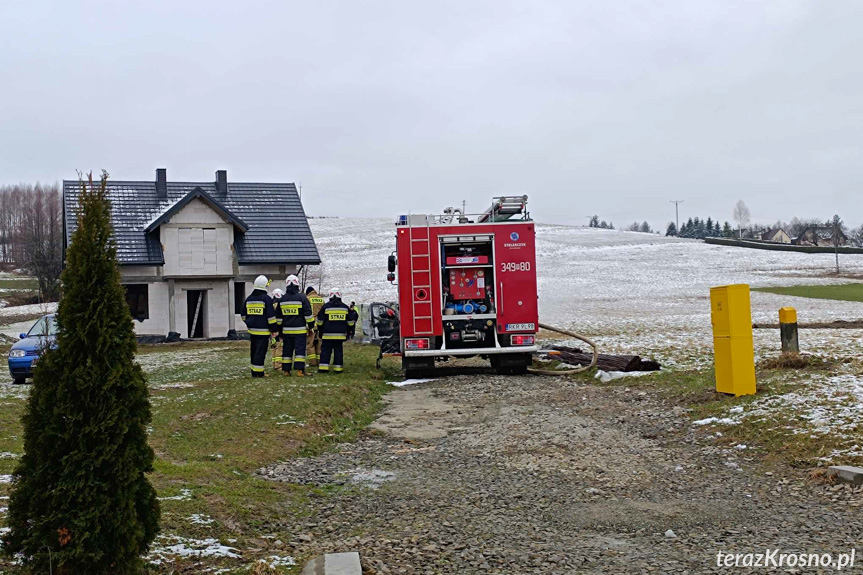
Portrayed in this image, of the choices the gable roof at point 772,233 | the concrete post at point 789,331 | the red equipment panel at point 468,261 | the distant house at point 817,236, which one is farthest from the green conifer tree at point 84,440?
the gable roof at point 772,233

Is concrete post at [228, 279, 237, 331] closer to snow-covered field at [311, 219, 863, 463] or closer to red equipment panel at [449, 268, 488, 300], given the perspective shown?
snow-covered field at [311, 219, 863, 463]

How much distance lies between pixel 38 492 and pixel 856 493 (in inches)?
239

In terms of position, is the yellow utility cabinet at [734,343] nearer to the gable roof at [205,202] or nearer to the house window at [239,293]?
the gable roof at [205,202]

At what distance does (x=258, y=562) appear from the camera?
5121 mm

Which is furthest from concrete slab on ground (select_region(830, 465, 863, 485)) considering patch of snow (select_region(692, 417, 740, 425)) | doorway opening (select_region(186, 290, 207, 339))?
doorway opening (select_region(186, 290, 207, 339))

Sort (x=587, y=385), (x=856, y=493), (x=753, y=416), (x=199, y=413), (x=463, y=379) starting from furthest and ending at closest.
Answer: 1. (x=463, y=379)
2. (x=587, y=385)
3. (x=199, y=413)
4. (x=753, y=416)
5. (x=856, y=493)

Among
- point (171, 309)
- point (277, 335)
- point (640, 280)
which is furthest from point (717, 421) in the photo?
point (640, 280)

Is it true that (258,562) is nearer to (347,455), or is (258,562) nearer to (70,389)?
(70,389)

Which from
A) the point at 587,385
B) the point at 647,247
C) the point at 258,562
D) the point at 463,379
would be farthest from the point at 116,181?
the point at 647,247

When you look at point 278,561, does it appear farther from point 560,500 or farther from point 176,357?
point 176,357

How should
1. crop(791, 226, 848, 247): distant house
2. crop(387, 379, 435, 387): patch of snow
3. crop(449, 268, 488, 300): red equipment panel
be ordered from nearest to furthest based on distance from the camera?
crop(387, 379, 435, 387): patch of snow < crop(449, 268, 488, 300): red equipment panel < crop(791, 226, 848, 247): distant house

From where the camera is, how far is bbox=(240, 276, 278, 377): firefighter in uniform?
15.9 metres

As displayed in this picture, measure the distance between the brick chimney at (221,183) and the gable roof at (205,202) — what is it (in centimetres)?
274

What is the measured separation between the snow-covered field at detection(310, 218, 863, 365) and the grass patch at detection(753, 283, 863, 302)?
2.64m
